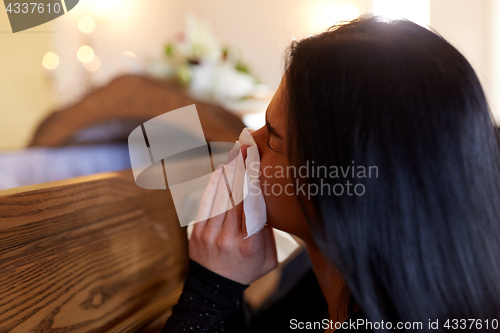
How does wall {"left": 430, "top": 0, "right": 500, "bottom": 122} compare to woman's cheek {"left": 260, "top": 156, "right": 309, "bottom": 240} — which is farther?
wall {"left": 430, "top": 0, "right": 500, "bottom": 122}

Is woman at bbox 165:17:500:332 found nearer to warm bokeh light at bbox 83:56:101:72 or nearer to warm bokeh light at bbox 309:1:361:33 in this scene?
warm bokeh light at bbox 309:1:361:33

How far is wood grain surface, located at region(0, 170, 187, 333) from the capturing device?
35cm

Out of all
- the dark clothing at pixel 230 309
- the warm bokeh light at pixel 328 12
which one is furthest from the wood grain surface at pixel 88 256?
the warm bokeh light at pixel 328 12

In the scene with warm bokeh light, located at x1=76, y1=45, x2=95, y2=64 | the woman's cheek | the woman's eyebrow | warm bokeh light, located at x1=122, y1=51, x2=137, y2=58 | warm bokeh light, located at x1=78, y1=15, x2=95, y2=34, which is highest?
warm bokeh light, located at x1=78, y1=15, x2=95, y2=34

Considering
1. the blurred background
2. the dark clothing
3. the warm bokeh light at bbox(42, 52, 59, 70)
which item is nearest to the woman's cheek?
the dark clothing

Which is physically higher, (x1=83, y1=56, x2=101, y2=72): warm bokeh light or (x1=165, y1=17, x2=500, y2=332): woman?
(x1=83, y1=56, x2=101, y2=72): warm bokeh light

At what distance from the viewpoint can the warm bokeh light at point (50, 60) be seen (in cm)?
95

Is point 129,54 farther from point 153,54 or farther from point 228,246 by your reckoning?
point 228,246

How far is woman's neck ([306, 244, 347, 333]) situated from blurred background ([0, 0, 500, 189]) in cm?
42

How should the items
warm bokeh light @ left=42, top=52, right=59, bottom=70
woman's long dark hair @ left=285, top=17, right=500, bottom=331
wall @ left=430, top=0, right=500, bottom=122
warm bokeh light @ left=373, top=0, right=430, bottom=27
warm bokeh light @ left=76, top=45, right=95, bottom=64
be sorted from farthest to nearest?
wall @ left=430, top=0, right=500, bottom=122 → warm bokeh light @ left=373, top=0, right=430, bottom=27 → warm bokeh light @ left=76, top=45, right=95, bottom=64 → warm bokeh light @ left=42, top=52, right=59, bottom=70 → woman's long dark hair @ left=285, top=17, right=500, bottom=331

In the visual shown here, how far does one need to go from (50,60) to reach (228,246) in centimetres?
82

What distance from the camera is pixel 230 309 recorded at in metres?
0.57

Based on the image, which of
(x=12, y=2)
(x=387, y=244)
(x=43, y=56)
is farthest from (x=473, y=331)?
(x=43, y=56)

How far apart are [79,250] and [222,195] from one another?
22 centimetres
